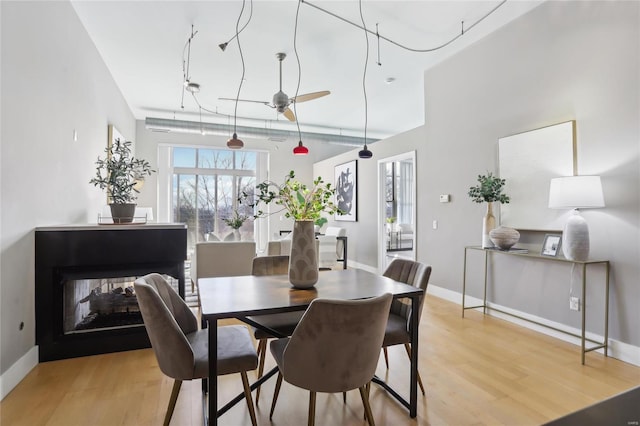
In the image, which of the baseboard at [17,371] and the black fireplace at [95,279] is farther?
the black fireplace at [95,279]

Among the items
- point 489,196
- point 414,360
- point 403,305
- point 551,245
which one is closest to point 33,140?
point 403,305

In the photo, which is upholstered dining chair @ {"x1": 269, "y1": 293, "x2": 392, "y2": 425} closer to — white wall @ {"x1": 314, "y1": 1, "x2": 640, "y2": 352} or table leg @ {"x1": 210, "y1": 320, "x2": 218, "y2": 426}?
table leg @ {"x1": 210, "y1": 320, "x2": 218, "y2": 426}

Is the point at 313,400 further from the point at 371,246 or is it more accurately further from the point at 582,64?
the point at 371,246

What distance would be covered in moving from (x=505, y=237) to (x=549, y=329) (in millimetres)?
977

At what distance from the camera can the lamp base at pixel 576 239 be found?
2785 mm

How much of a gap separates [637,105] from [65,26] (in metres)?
5.03

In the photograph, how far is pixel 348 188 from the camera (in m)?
7.39

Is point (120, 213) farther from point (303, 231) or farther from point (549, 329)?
point (549, 329)

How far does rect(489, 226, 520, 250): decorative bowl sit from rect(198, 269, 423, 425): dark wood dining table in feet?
5.92

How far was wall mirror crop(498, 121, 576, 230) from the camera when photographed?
316cm

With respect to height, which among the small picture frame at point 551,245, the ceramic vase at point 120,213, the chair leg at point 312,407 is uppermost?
the ceramic vase at point 120,213

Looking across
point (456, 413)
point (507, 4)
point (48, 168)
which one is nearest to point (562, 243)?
point (456, 413)

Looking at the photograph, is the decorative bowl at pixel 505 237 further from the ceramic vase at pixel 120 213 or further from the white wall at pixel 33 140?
the white wall at pixel 33 140

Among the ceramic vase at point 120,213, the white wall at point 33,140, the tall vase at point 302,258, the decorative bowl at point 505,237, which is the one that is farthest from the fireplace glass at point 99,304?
the decorative bowl at point 505,237
